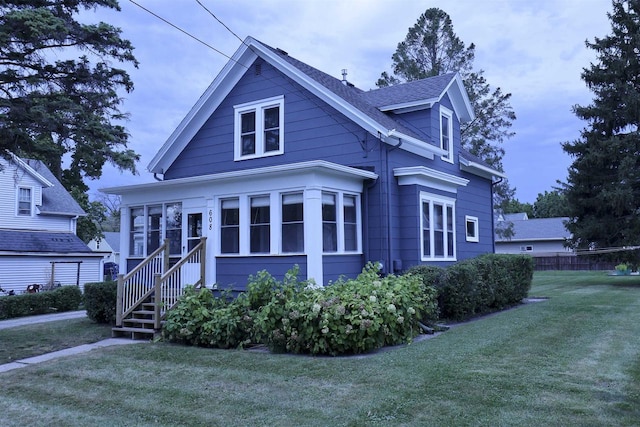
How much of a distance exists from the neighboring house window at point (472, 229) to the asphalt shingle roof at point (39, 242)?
1933 cm

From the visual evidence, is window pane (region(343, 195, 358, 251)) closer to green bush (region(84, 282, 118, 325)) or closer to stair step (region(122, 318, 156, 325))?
stair step (region(122, 318, 156, 325))

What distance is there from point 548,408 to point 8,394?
21.6ft

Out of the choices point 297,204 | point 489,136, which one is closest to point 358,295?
point 297,204

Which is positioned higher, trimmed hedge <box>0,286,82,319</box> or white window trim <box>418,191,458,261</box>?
white window trim <box>418,191,458,261</box>

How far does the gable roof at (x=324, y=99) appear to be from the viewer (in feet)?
42.8

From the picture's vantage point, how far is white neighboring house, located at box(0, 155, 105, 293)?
2408 centimetres

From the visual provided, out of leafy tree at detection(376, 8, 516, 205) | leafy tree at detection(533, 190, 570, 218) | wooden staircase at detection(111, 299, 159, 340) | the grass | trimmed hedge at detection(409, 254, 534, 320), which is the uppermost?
leafy tree at detection(376, 8, 516, 205)

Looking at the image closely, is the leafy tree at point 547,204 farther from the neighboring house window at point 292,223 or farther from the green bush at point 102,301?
the green bush at point 102,301

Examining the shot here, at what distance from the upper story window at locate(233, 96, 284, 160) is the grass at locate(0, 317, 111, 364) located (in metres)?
6.00

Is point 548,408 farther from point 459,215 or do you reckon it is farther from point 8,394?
point 459,215

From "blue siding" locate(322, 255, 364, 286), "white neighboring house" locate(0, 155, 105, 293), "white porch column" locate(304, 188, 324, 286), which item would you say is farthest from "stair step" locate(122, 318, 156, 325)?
"white neighboring house" locate(0, 155, 105, 293)

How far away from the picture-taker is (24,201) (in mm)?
26406

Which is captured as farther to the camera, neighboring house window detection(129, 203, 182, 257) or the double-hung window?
neighboring house window detection(129, 203, 182, 257)

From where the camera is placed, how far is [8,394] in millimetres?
6898
